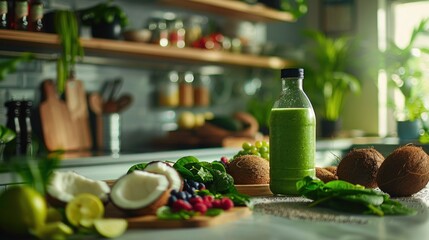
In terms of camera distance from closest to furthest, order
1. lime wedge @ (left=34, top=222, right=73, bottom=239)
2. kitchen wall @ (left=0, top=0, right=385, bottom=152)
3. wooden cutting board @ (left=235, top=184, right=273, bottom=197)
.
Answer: lime wedge @ (left=34, top=222, right=73, bottom=239), wooden cutting board @ (left=235, top=184, right=273, bottom=197), kitchen wall @ (left=0, top=0, right=385, bottom=152)

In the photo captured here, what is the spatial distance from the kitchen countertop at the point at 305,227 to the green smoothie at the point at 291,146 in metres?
0.17

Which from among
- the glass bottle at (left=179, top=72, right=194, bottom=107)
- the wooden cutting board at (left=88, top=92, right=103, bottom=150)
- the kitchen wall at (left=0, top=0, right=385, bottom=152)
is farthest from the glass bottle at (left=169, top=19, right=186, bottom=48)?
the wooden cutting board at (left=88, top=92, right=103, bottom=150)

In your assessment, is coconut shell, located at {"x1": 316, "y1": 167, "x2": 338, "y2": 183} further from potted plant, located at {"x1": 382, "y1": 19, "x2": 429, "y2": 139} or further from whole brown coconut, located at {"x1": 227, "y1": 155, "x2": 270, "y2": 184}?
potted plant, located at {"x1": 382, "y1": 19, "x2": 429, "y2": 139}

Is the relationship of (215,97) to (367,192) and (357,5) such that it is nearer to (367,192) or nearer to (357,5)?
(357,5)

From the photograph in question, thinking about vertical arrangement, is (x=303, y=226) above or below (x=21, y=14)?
below

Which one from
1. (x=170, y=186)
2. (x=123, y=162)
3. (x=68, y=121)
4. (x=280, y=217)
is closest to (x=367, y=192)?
(x=280, y=217)

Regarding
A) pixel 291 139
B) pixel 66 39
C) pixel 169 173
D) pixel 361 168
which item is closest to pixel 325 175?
pixel 361 168

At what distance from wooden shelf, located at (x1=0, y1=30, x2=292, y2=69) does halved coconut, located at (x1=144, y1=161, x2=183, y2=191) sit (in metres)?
2.08

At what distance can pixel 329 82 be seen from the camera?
217 inches

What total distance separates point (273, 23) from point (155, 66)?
169cm

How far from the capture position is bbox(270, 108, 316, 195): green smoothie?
1.77 m

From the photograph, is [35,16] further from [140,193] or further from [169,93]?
[140,193]

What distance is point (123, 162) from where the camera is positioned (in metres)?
3.46

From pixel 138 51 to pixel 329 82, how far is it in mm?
2070
